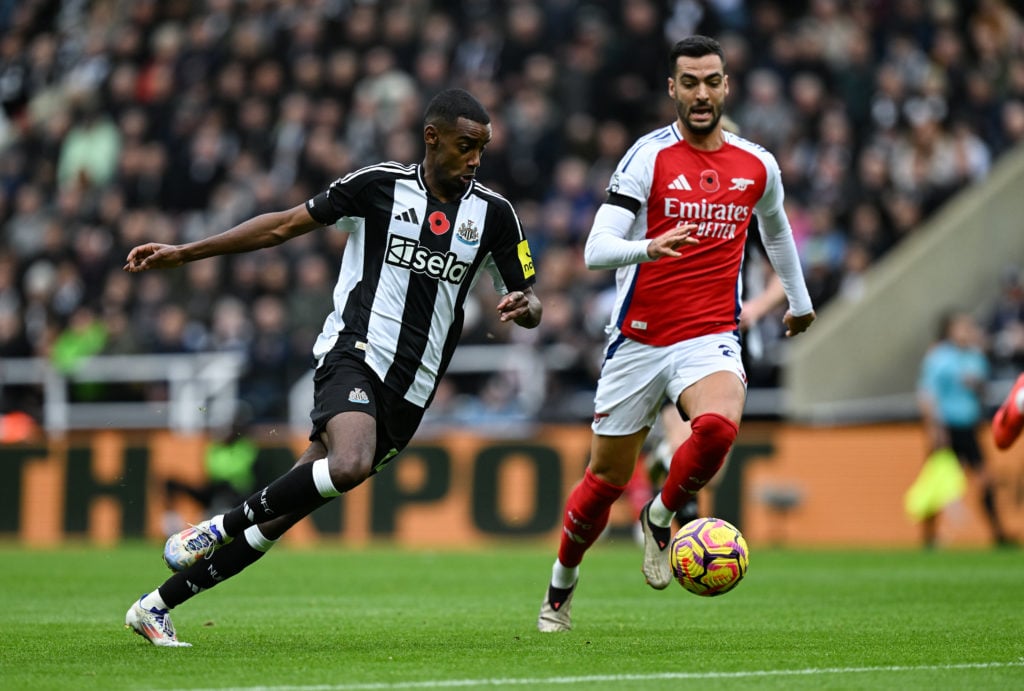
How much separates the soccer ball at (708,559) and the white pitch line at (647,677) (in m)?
1.10

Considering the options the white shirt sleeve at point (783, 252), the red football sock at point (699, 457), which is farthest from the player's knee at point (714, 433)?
the white shirt sleeve at point (783, 252)

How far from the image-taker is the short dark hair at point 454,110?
7.61 m

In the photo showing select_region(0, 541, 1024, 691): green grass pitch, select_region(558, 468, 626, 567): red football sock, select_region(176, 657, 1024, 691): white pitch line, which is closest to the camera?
select_region(176, 657, 1024, 691): white pitch line

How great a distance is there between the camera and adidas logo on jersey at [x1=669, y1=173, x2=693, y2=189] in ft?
27.2

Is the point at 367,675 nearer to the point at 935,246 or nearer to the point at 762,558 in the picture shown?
the point at 762,558

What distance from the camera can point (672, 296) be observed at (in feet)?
27.7

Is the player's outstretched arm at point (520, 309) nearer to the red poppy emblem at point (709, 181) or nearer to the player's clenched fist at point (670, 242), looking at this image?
the player's clenched fist at point (670, 242)

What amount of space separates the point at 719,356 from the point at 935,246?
11234 mm

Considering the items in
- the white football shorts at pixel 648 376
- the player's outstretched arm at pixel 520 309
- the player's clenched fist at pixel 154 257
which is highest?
the player's clenched fist at pixel 154 257

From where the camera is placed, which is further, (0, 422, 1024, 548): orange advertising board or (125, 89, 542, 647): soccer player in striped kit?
(0, 422, 1024, 548): orange advertising board

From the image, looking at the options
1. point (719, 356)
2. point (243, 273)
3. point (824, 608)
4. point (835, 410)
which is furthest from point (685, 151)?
point (243, 273)

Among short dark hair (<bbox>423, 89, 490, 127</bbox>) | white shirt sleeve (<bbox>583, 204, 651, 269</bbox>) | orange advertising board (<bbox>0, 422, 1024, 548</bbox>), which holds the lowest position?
orange advertising board (<bbox>0, 422, 1024, 548</bbox>)

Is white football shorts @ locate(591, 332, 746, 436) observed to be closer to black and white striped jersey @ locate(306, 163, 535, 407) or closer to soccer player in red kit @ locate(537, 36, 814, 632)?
soccer player in red kit @ locate(537, 36, 814, 632)

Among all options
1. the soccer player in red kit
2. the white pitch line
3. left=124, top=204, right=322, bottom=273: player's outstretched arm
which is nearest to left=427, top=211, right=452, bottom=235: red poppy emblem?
left=124, top=204, right=322, bottom=273: player's outstretched arm
